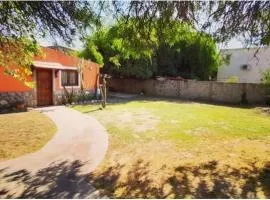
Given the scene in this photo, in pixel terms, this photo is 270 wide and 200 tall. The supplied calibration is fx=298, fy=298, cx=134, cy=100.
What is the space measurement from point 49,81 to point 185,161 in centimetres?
1270

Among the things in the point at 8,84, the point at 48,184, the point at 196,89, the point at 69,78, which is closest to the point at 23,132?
the point at 48,184

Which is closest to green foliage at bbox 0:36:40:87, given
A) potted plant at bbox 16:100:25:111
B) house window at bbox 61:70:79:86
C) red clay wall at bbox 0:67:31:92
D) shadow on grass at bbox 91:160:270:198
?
shadow on grass at bbox 91:160:270:198

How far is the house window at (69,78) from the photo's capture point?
64.5 feet

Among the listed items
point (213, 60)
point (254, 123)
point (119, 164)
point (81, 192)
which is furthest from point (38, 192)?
point (213, 60)

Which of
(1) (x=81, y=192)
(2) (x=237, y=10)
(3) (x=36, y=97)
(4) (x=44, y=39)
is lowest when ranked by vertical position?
(1) (x=81, y=192)

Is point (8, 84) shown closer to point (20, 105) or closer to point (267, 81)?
point (20, 105)

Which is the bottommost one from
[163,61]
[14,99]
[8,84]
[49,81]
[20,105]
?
[20,105]

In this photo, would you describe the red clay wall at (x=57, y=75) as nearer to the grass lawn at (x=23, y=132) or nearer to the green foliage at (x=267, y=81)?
the grass lawn at (x=23, y=132)

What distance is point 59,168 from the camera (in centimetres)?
704

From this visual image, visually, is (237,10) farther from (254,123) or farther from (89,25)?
(254,123)

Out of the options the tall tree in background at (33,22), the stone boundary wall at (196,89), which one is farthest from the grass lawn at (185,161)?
the stone boundary wall at (196,89)

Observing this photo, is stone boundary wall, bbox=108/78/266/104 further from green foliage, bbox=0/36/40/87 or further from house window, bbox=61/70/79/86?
green foliage, bbox=0/36/40/87

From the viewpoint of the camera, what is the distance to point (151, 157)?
26.5 ft

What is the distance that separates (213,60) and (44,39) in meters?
26.2
